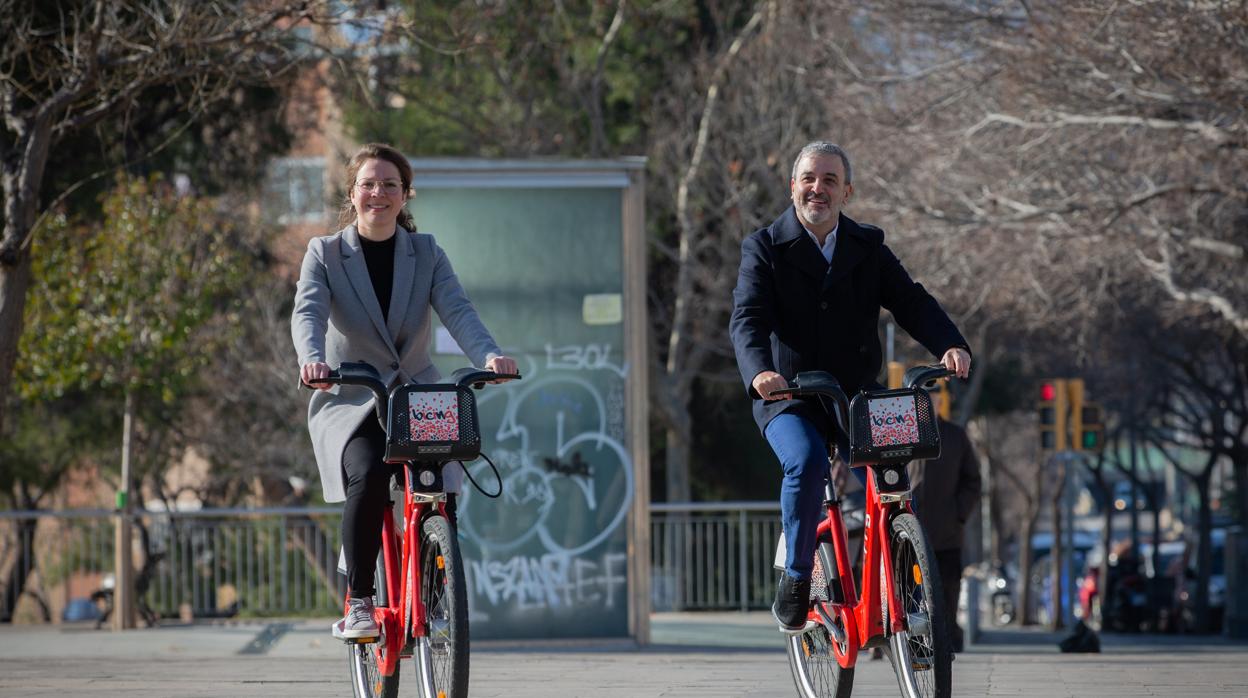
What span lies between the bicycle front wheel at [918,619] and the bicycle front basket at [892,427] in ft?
0.65

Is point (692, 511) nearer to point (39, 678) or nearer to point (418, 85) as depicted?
point (39, 678)

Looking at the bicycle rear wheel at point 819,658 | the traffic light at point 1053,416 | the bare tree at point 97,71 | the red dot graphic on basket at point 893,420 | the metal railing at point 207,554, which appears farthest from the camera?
the traffic light at point 1053,416

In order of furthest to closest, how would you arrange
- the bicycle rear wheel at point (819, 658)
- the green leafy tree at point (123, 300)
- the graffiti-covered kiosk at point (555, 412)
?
1. the green leafy tree at point (123, 300)
2. the graffiti-covered kiosk at point (555, 412)
3. the bicycle rear wheel at point (819, 658)

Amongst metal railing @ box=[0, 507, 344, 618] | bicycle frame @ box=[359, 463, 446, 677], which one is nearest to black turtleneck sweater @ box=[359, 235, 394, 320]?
bicycle frame @ box=[359, 463, 446, 677]

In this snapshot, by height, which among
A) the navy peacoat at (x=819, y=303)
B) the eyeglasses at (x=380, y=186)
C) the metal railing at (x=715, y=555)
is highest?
the eyeglasses at (x=380, y=186)

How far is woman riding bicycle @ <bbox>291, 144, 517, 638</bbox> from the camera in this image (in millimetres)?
5824

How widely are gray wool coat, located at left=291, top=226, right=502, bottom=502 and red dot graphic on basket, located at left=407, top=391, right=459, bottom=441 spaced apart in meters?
0.27

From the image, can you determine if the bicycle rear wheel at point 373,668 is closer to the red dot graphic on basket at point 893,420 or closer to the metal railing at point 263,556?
the red dot graphic on basket at point 893,420

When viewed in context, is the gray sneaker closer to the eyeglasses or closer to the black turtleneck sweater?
the black turtleneck sweater

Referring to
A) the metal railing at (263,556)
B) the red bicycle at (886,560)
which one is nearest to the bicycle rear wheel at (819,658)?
the red bicycle at (886,560)

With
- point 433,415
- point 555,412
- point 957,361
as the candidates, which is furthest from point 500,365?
point 555,412

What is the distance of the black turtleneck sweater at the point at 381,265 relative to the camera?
6160mm

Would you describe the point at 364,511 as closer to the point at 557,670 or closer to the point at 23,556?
the point at 557,670

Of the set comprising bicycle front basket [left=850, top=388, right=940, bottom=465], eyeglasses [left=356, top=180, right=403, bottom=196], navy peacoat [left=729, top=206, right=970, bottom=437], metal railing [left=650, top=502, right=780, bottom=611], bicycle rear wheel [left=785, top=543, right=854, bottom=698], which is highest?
eyeglasses [left=356, top=180, right=403, bottom=196]
